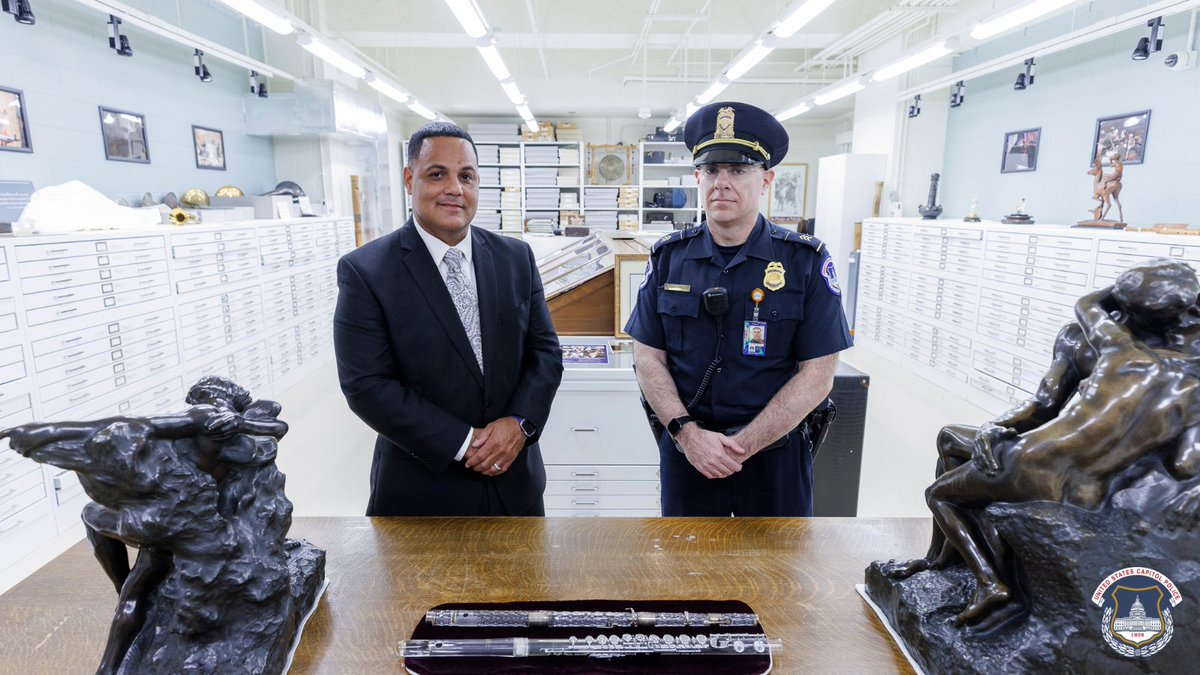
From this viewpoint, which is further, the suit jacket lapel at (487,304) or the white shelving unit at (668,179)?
the white shelving unit at (668,179)

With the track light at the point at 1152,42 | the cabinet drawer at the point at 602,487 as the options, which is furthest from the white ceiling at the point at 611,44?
the cabinet drawer at the point at 602,487

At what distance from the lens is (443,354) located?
1589mm

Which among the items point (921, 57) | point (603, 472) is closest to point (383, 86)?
point (921, 57)

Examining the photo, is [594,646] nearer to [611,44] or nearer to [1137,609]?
[1137,609]

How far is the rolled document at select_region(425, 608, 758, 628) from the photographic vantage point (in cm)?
105

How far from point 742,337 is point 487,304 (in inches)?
28.6

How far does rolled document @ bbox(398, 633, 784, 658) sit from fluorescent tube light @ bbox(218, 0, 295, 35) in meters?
3.85

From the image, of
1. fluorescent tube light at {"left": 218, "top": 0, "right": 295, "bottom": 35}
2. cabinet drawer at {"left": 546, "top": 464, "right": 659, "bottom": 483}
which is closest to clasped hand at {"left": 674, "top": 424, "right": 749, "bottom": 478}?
cabinet drawer at {"left": 546, "top": 464, "right": 659, "bottom": 483}

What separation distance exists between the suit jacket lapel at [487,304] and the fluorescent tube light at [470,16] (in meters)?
3.00

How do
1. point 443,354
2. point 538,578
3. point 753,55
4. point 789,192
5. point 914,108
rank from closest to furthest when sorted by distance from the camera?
point 538,578 < point 443,354 < point 753,55 < point 914,108 < point 789,192

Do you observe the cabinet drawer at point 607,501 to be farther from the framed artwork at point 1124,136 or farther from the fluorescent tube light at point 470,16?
the framed artwork at point 1124,136

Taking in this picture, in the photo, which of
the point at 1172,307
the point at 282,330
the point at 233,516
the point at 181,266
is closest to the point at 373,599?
the point at 233,516

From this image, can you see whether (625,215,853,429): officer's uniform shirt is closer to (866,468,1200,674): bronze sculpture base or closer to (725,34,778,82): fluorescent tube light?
(866,468,1200,674): bronze sculpture base

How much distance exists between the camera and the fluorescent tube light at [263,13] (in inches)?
145
